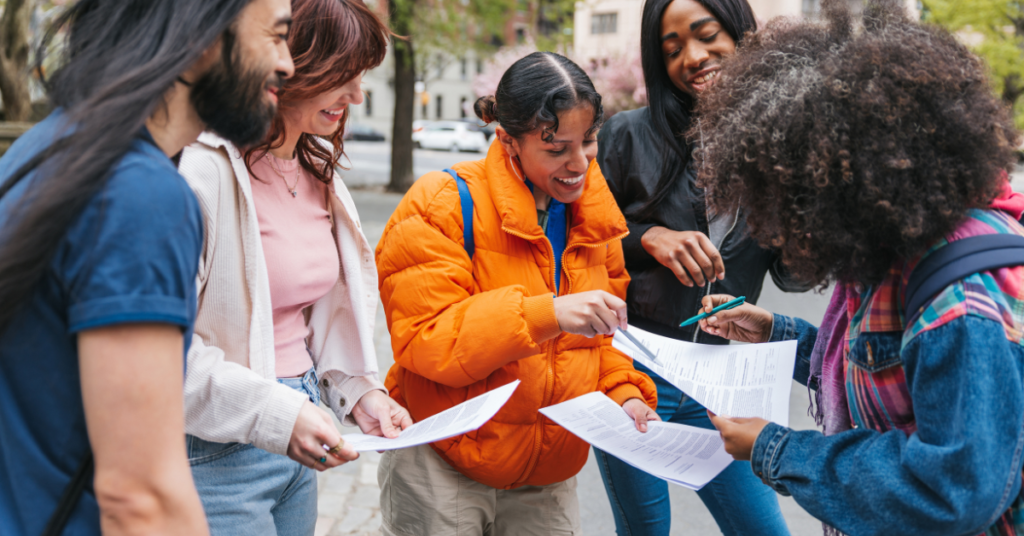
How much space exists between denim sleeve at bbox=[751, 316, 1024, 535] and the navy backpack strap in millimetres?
72

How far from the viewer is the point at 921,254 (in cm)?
122

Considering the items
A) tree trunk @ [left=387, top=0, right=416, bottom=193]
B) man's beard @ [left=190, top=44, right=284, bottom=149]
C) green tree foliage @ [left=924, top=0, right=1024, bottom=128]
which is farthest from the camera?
green tree foliage @ [left=924, top=0, right=1024, bottom=128]

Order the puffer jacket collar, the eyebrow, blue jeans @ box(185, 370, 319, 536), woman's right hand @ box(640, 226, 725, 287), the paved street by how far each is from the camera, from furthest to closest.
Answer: the paved street
the eyebrow
woman's right hand @ box(640, 226, 725, 287)
the puffer jacket collar
blue jeans @ box(185, 370, 319, 536)

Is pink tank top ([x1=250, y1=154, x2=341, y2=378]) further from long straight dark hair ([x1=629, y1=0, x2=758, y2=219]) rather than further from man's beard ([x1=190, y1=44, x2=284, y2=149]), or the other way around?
long straight dark hair ([x1=629, y1=0, x2=758, y2=219])

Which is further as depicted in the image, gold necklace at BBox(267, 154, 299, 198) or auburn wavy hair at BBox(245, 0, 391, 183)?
gold necklace at BBox(267, 154, 299, 198)

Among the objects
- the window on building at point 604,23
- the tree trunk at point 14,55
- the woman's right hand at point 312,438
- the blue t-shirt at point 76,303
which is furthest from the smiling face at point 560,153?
the window on building at point 604,23

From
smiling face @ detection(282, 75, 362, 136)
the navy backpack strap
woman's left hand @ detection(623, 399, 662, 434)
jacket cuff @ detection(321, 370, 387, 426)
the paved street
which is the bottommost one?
the paved street

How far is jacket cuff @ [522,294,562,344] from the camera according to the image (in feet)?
5.79

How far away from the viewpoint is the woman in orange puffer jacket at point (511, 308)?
178cm

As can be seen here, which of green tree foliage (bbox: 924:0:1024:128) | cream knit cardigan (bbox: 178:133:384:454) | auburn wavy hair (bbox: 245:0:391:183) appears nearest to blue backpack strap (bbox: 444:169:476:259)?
auburn wavy hair (bbox: 245:0:391:183)

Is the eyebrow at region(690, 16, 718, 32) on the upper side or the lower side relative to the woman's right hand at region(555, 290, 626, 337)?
upper

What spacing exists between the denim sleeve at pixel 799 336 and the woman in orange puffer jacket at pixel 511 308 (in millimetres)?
396

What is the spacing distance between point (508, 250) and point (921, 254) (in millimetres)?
984

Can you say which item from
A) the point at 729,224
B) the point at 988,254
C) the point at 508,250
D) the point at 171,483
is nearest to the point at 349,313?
the point at 508,250
